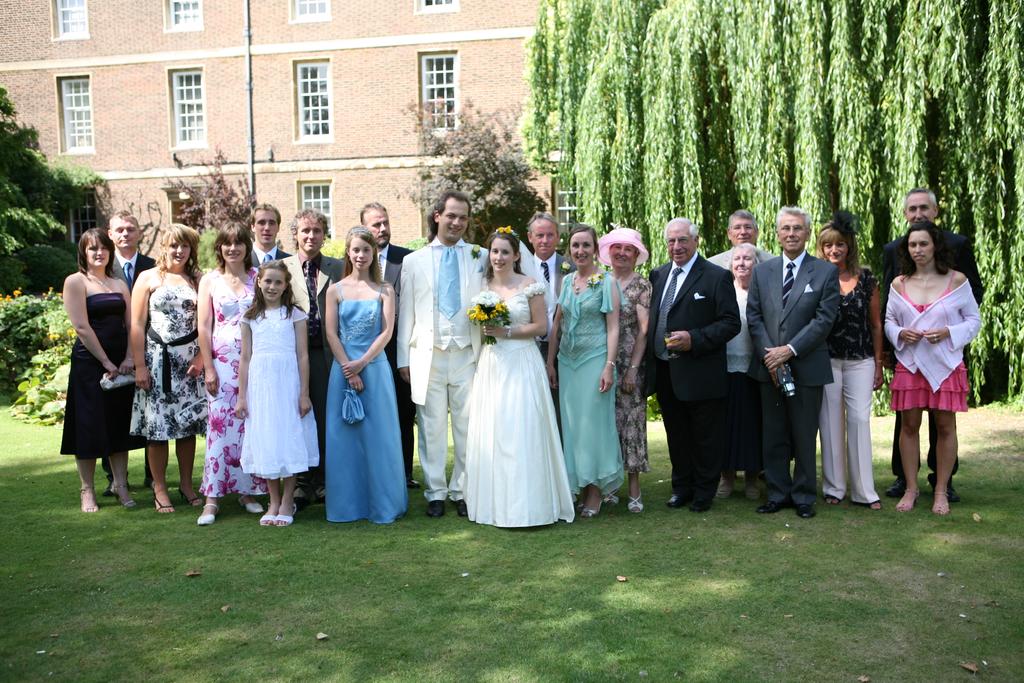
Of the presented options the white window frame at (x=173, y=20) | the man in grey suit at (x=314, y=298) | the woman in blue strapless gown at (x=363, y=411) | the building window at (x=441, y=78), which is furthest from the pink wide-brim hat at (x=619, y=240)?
the white window frame at (x=173, y=20)

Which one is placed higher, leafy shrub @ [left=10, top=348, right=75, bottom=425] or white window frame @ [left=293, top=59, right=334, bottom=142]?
white window frame @ [left=293, top=59, right=334, bottom=142]

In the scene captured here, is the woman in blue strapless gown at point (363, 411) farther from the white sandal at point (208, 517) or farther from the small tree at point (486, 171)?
the small tree at point (486, 171)

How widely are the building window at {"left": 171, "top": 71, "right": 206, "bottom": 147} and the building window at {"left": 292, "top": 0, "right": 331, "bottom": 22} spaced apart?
333 cm

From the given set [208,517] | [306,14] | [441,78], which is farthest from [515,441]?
[306,14]

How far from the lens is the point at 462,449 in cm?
636

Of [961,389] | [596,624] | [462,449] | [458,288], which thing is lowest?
[596,624]

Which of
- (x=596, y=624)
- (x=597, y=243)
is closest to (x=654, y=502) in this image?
(x=597, y=243)

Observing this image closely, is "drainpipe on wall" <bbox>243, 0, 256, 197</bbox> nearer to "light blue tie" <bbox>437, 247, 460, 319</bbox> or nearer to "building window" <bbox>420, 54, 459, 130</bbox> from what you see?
"building window" <bbox>420, 54, 459, 130</bbox>

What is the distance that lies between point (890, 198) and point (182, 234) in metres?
7.11

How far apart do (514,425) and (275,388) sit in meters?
1.61

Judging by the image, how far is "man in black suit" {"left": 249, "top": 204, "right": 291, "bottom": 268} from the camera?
6.68 meters

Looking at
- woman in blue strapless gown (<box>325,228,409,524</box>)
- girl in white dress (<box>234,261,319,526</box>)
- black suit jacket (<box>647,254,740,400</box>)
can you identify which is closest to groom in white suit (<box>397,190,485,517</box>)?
woman in blue strapless gown (<box>325,228,409,524</box>)

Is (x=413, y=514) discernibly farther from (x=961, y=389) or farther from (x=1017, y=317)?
(x=1017, y=317)

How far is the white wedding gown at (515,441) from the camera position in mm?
5859
